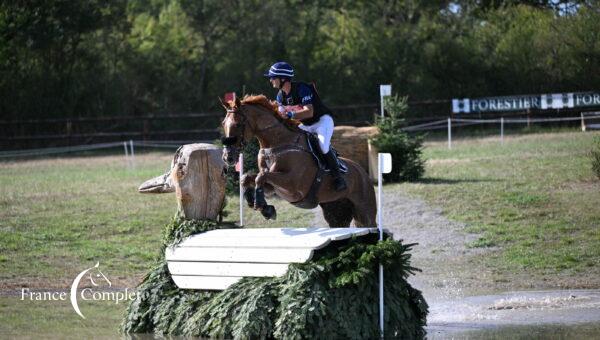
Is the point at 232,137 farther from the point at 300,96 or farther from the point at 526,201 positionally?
the point at 526,201

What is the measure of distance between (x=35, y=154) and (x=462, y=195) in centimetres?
1695

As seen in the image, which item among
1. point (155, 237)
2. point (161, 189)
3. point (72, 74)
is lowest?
point (155, 237)

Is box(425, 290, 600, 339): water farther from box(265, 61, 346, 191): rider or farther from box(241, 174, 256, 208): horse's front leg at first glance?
box(241, 174, 256, 208): horse's front leg

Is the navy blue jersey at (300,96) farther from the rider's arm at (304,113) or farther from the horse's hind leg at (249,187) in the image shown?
the horse's hind leg at (249,187)

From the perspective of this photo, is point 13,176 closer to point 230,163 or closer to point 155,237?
point 155,237

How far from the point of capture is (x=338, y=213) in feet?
36.5

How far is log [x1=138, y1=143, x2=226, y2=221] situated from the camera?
9328 mm

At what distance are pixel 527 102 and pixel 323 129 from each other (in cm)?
2209

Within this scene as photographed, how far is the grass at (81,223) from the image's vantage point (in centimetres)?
1324

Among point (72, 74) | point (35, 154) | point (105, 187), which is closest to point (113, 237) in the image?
point (105, 187)

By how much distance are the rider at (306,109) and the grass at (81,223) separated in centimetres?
369

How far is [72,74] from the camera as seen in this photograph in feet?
116

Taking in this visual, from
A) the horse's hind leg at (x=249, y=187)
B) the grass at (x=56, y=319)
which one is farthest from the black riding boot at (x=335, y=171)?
the grass at (x=56, y=319)

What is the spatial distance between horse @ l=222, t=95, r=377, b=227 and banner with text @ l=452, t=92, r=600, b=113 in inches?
843
